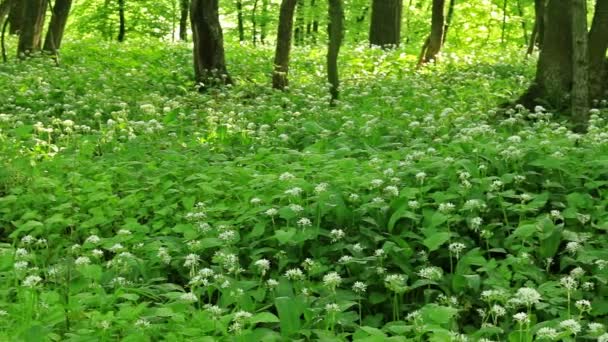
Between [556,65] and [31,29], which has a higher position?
[31,29]

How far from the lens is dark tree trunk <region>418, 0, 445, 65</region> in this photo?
1533 centimetres

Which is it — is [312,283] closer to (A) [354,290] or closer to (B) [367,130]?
(A) [354,290]

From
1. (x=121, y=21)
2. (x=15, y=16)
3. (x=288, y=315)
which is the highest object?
(x=121, y=21)

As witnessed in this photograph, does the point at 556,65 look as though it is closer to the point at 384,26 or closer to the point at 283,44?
the point at 283,44

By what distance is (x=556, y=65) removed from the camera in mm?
9648

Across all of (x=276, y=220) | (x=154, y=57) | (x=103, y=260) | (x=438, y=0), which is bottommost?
(x=103, y=260)

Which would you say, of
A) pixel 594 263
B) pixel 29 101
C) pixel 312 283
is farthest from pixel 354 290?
pixel 29 101

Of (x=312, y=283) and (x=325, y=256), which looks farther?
(x=325, y=256)

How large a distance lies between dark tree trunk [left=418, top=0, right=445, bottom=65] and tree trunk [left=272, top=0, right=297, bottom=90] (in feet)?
13.8

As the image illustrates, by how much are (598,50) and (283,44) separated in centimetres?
530

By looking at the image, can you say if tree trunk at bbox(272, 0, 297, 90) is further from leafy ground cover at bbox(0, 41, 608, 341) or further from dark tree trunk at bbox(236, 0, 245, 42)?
dark tree trunk at bbox(236, 0, 245, 42)

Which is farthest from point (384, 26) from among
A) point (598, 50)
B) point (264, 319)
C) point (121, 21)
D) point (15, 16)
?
point (121, 21)

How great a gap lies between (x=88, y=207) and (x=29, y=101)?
5565mm

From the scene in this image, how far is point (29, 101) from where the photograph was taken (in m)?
10.9
